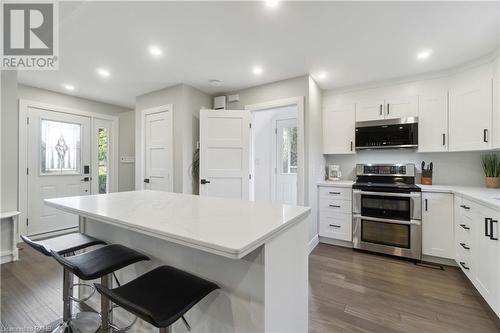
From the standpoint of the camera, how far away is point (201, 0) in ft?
5.70

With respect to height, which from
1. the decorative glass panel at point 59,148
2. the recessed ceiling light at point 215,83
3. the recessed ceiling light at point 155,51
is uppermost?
the recessed ceiling light at point 155,51

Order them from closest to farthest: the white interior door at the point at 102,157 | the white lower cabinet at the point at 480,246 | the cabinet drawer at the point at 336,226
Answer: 1. the white lower cabinet at the point at 480,246
2. the cabinet drawer at the point at 336,226
3. the white interior door at the point at 102,157

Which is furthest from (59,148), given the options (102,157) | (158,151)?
(158,151)

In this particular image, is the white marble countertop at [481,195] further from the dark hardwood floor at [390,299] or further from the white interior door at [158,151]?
the white interior door at [158,151]

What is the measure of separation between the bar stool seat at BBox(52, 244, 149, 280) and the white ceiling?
1.86 m

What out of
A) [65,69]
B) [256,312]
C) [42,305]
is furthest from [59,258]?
[65,69]

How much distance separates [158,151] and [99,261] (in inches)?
106

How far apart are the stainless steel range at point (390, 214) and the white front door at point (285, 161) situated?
1.86 m

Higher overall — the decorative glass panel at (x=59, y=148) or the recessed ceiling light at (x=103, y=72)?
the recessed ceiling light at (x=103, y=72)

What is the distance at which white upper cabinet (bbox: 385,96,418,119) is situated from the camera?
3.09 metres

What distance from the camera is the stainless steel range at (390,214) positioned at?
9.08 ft

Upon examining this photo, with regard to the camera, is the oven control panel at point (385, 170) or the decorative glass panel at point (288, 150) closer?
the oven control panel at point (385, 170)

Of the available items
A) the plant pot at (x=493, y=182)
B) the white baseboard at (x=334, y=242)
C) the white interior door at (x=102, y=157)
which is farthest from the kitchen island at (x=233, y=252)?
the white interior door at (x=102, y=157)

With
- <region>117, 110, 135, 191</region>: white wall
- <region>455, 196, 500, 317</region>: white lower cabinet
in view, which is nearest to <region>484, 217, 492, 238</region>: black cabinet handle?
<region>455, 196, 500, 317</region>: white lower cabinet
